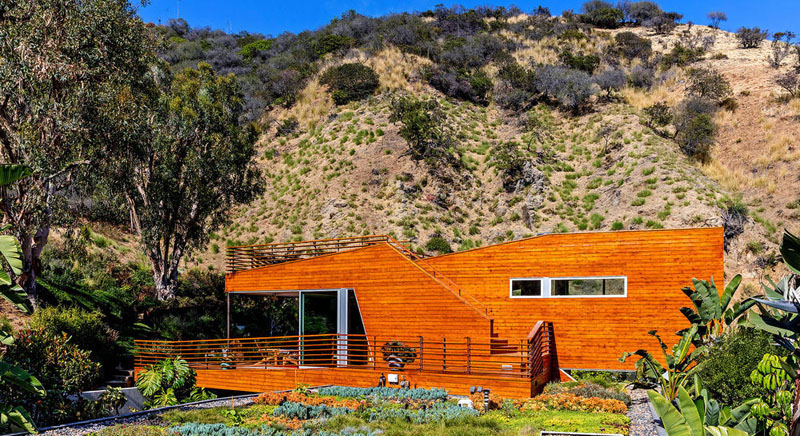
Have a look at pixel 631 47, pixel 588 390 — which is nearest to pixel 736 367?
pixel 588 390

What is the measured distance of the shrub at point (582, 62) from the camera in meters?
56.2

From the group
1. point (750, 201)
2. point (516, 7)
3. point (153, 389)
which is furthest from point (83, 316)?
point (516, 7)

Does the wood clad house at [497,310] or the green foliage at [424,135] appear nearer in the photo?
the wood clad house at [497,310]

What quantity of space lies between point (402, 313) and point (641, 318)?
25.4ft

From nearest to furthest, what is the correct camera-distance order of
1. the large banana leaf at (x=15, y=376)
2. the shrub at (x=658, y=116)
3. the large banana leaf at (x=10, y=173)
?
the large banana leaf at (x=10, y=173)
the large banana leaf at (x=15, y=376)
the shrub at (x=658, y=116)

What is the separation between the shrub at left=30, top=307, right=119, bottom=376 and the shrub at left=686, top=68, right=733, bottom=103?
149ft

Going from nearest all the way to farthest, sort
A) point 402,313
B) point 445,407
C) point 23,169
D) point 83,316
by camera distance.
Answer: point 23,169 → point 445,407 → point 402,313 → point 83,316

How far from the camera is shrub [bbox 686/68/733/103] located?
47812 millimetres

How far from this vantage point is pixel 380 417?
1363 cm

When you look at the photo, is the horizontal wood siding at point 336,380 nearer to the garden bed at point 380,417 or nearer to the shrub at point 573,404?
the garden bed at point 380,417

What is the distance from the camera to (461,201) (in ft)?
143

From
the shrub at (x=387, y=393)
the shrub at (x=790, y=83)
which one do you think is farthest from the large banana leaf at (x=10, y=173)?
the shrub at (x=790, y=83)

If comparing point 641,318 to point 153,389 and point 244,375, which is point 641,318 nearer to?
point 244,375

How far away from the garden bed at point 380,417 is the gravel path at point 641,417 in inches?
6.2
